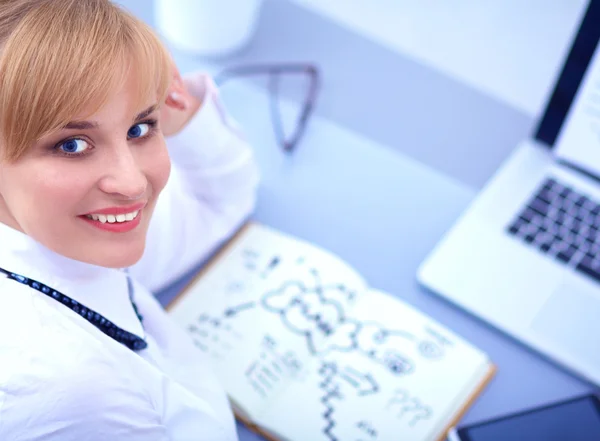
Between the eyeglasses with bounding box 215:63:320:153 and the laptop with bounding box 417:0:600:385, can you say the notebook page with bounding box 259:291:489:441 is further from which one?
the eyeglasses with bounding box 215:63:320:153

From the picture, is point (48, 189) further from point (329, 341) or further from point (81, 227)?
point (329, 341)

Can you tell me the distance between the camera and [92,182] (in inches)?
21.5

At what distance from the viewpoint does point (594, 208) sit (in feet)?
2.92

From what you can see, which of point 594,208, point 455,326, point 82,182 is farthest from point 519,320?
point 82,182

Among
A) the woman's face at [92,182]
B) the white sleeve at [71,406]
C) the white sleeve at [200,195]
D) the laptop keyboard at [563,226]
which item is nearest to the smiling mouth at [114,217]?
the woman's face at [92,182]

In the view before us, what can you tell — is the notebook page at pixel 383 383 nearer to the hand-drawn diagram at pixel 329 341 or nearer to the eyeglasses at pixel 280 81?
the hand-drawn diagram at pixel 329 341

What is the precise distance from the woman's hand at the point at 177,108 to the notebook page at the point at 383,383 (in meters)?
0.29

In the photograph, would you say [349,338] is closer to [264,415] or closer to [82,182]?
[264,415]

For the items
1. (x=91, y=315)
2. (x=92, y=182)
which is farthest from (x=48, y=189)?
(x=91, y=315)

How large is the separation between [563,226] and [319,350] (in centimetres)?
34

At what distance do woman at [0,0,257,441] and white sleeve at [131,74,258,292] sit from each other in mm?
110

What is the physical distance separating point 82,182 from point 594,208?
634 millimetres

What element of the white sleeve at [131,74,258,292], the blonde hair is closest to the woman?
the blonde hair

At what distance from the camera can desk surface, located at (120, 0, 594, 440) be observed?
32.6 inches
